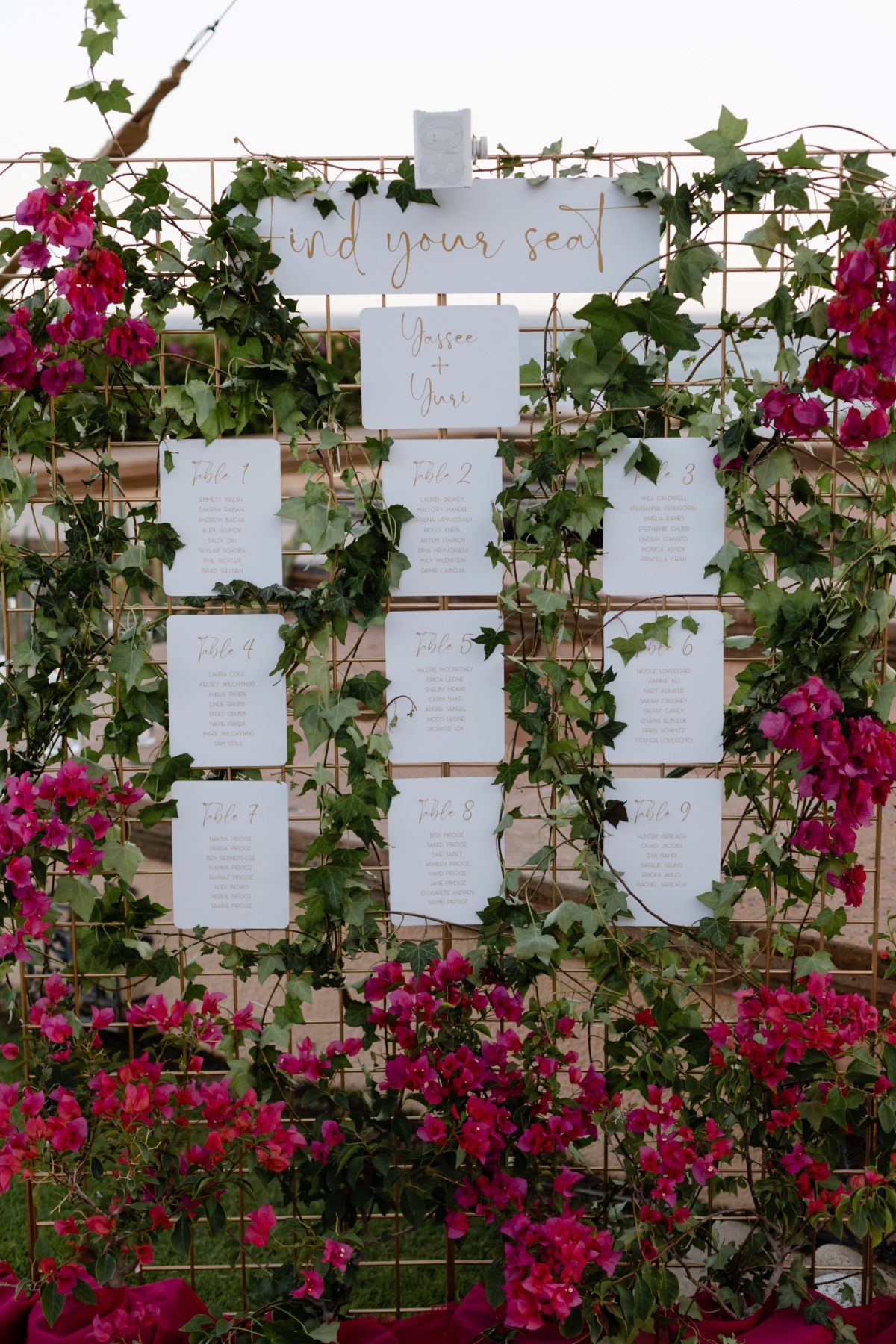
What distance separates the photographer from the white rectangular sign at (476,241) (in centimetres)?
154

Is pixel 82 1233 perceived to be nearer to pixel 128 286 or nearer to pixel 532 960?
pixel 532 960

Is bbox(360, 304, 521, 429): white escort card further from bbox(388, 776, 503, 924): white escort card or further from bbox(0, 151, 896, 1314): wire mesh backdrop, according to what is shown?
bbox(388, 776, 503, 924): white escort card

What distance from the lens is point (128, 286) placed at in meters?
1.56

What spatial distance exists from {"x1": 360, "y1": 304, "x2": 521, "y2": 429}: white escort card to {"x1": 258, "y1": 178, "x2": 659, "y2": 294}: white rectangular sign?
0.13ft

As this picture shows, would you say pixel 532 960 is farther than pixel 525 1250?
Yes

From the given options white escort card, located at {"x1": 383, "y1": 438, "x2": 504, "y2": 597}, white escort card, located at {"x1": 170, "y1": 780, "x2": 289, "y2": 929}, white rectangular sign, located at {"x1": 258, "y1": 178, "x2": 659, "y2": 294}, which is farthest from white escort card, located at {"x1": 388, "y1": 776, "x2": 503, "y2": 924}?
white rectangular sign, located at {"x1": 258, "y1": 178, "x2": 659, "y2": 294}

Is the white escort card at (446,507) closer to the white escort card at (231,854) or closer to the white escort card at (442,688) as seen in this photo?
the white escort card at (442,688)

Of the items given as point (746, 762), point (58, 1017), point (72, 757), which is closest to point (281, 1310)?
point (58, 1017)

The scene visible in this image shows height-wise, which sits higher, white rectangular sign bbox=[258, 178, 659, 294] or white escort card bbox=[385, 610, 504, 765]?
white rectangular sign bbox=[258, 178, 659, 294]

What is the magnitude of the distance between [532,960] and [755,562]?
711mm

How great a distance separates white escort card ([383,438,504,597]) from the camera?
5.15ft

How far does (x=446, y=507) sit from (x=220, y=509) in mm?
359

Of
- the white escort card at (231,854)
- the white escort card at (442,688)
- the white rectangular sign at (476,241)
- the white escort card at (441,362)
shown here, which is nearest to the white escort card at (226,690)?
the white escort card at (231,854)

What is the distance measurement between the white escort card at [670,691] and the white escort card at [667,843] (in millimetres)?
50
